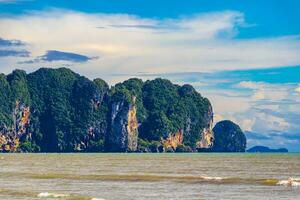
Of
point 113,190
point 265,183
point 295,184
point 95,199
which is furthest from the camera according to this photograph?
point 265,183

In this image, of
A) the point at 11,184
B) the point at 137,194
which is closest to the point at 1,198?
the point at 137,194

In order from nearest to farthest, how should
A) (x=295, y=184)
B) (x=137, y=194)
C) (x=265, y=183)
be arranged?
(x=137, y=194), (x=295, y=184), (x=265, y=183)

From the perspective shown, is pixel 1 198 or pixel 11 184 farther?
pixel 11 184

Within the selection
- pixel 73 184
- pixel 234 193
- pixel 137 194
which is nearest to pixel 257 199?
pixel 234 193

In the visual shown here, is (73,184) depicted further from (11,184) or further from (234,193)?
(234,193)

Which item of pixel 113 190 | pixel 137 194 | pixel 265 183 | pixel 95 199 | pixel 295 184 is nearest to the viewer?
pixel 95 199

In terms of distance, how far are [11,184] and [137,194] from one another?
50.0 feet

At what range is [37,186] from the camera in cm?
5453

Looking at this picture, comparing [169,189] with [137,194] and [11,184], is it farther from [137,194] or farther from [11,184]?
[11,184]

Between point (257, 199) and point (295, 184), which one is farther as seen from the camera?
point (295, 184)

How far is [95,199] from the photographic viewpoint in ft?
136

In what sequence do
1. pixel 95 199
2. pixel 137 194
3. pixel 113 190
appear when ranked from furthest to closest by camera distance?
pixel 113 190 → pixel 137 194 → pixel 95 199

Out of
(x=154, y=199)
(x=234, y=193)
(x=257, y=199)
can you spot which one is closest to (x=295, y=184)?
(x=234, y=193)

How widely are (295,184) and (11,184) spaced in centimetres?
2499
